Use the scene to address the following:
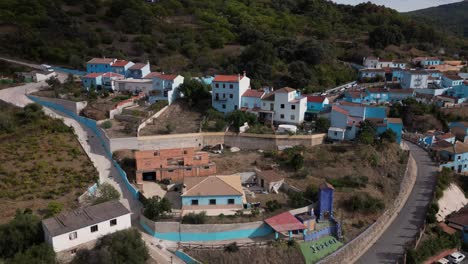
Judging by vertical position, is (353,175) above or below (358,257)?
above

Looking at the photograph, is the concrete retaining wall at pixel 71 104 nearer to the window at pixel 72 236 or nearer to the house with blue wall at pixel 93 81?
the house with blue wall at pixel 93 81

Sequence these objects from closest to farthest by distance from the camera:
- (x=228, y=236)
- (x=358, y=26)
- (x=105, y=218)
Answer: (x=105, y=218) < (x=228, y=236) < (x=358, y=26)

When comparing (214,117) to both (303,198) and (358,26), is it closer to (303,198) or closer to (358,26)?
(303,198)

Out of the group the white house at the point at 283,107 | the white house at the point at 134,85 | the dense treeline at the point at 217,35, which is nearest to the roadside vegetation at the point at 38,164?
the white house at the point at 134,85

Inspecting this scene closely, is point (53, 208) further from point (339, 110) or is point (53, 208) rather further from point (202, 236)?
point (339, 110)

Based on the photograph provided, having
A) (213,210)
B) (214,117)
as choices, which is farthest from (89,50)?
(213,210)
